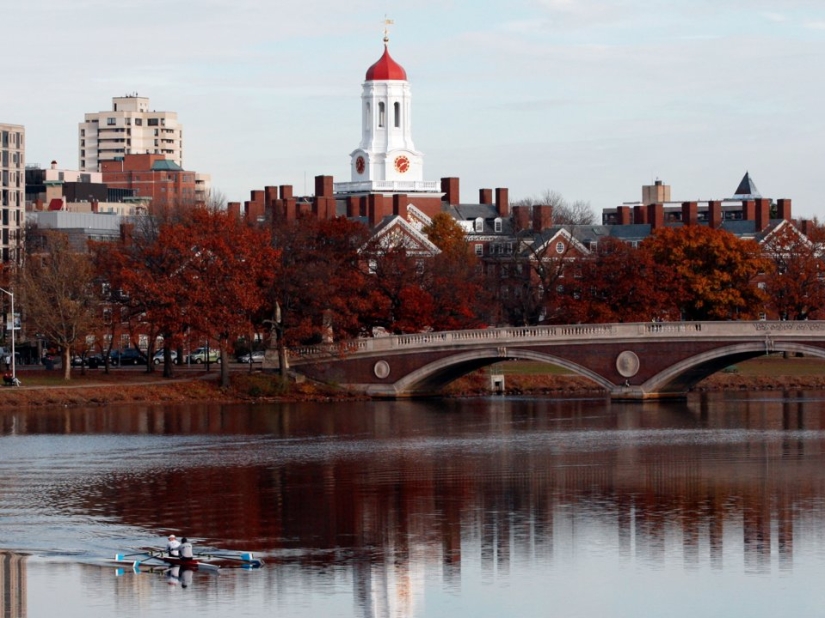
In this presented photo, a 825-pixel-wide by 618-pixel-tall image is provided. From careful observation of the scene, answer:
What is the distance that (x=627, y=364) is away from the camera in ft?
300

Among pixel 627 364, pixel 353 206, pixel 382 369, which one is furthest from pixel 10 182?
pixel 627 364

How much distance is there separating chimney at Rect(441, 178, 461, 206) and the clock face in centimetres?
Answer: 771

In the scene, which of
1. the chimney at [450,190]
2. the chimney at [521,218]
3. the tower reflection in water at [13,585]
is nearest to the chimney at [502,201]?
the chimney at [450,190]

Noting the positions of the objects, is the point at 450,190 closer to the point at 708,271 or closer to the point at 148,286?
the point at 708,271

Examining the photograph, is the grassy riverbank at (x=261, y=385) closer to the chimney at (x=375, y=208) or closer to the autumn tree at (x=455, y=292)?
the autumn tree at (x=455, y=292)

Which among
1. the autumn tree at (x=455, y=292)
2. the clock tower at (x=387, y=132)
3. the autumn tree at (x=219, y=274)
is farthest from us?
the clock tower at (x=387, y=132)

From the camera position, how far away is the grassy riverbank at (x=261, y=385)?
89750mm

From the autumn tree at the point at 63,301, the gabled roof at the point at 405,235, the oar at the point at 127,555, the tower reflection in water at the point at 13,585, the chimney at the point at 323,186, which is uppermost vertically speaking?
the chimney at the point at 323,186

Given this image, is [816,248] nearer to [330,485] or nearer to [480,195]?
[480,195]

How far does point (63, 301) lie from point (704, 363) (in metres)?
33.3

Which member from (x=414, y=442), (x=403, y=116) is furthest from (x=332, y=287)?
(x=403, y=116)

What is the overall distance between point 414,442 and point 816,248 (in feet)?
208

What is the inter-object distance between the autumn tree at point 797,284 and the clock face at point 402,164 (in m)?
37.7

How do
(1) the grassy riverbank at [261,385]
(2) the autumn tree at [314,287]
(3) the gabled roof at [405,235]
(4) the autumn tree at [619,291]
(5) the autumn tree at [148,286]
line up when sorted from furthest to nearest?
(3) the gabled roof at [405,235] < (4) the autumn tree at [619,291] < (2) the autumn tree at [314,287] < (5) the autumn tree at [148,286] < (1) the grassy riverbank at [261,385]
